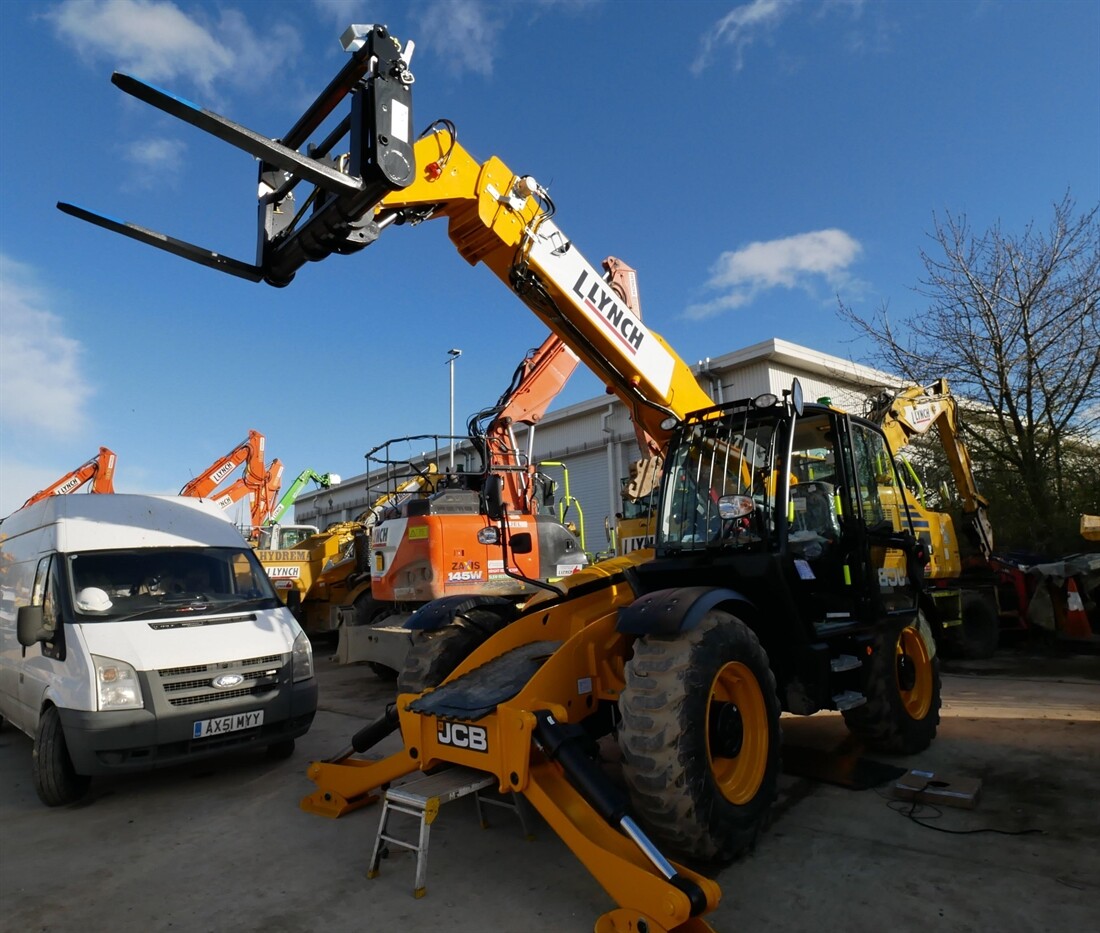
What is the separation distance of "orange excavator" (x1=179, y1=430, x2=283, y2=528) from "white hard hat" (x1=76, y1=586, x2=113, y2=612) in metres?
16.3

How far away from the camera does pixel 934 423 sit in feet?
32.4

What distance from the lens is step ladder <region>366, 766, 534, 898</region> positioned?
3666 mm

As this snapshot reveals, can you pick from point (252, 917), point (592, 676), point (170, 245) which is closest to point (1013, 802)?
point (592, 676)

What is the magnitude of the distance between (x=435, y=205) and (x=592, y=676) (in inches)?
141

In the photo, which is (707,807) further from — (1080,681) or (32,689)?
(1080,681)

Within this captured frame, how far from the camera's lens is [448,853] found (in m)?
4.20

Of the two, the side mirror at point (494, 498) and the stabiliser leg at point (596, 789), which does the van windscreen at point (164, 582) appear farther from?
the stabiliser leg at point (596, 789)

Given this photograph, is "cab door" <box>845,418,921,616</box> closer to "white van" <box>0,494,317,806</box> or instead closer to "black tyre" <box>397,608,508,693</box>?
"black tyre" <box>397,608,508,693</box>

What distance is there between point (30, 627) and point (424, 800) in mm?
3922

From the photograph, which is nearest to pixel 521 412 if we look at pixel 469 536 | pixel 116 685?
pixel 469 536

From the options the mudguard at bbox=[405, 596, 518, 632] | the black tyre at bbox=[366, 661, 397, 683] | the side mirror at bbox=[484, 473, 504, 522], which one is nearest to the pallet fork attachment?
the side mirror at bbox=[484, 473, 504, 522]

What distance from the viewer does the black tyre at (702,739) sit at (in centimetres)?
353

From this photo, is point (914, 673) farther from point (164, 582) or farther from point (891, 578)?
point (164, 582)

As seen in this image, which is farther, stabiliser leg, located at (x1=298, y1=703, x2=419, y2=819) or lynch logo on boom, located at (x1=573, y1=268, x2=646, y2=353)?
lynch logo on boom, located at (x1=573, y1=268, x2=646, y2=353)
